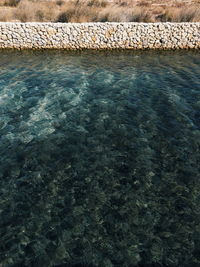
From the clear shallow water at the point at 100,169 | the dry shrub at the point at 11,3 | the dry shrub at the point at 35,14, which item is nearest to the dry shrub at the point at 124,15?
the dry shrub at the point at 35,14

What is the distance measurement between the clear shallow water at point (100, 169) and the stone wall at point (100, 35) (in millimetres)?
5286

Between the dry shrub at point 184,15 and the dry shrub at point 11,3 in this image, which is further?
the dry shrub at point 11,3

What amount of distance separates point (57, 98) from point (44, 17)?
12.3m

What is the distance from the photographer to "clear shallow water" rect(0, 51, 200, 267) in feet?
19.3

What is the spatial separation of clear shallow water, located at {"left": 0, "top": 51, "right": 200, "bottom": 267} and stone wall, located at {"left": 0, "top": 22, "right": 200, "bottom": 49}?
208 inches

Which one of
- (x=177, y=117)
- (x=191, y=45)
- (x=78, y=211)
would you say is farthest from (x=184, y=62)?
(x=78, y=211)

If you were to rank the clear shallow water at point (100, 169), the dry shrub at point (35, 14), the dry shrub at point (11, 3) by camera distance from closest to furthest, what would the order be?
the clear shallow water at point (100, 169), the dry shrub at point (35, 14), the dry shrub at point (11, 3)

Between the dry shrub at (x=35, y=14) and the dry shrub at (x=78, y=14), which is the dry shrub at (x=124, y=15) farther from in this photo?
the dry shrub at (x=35, y=14)

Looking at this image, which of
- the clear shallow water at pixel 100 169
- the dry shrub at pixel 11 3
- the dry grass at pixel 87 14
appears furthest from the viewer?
the dry shrub at pixel 11 3

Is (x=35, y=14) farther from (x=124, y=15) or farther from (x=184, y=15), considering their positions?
(x=184, y=15)

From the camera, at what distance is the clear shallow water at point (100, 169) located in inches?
231

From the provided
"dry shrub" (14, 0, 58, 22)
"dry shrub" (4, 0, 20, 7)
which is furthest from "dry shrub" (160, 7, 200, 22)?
"dry shrub" (4, 0, 20, 7)

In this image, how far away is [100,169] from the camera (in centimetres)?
812

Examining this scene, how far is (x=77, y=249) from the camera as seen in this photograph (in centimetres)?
580
